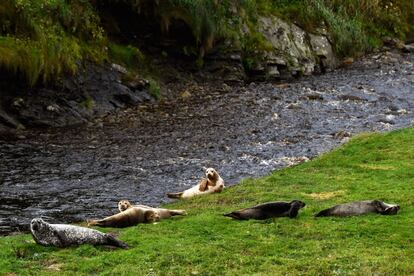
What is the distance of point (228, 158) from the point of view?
65.1 feet

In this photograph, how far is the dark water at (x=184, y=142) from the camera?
52.5 ft

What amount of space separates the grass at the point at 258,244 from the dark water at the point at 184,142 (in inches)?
109

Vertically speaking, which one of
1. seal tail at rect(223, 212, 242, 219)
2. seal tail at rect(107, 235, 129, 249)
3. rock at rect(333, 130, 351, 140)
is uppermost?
seal tail at rect(107, 235, 129, 249)

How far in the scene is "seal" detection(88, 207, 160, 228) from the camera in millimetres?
12500

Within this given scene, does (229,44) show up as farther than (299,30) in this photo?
No

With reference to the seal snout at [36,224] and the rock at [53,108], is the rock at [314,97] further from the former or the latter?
the seal snout at [36,224]

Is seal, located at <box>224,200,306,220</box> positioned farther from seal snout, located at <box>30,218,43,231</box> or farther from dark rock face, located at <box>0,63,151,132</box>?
dark rock face, located at <box>0,63,151,132</box>

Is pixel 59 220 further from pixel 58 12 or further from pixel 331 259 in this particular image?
pixel 58 12

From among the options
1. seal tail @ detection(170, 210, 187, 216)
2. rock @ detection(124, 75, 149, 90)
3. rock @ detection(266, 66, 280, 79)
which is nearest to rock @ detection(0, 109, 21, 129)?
rock @ detection(124, 75, 149, 90)

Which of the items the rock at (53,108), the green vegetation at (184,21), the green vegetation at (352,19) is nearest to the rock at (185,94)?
the green vegetation at (184,21)

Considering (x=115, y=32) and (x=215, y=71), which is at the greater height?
(x=115, y=32)

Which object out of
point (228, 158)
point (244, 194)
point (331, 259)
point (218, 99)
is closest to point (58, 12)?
point (218, 99)

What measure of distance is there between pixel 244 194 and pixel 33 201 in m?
4.96

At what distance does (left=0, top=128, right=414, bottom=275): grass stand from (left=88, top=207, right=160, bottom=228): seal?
0.49 metres
